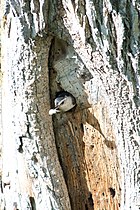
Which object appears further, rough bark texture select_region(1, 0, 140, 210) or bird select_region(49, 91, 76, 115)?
bird select_region(49, 91, 76, 115)

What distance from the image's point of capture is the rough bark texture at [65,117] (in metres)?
2.75

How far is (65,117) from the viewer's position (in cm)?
304

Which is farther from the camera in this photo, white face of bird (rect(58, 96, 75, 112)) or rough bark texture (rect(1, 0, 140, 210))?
white face of bird (rect(58, 96, 75, 112))

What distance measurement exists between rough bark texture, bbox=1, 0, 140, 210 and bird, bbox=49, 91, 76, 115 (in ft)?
0.13

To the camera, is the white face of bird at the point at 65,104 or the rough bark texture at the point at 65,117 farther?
the white face of bird at the point at 65,104

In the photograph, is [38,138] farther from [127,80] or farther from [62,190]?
[127,80]

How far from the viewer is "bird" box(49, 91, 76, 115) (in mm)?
2953

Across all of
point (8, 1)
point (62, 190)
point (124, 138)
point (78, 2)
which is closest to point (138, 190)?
point (124, 138)

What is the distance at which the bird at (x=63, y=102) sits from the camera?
2.95 m

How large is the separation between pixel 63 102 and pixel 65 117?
0.38 feet

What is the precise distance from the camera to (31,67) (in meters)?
2.97

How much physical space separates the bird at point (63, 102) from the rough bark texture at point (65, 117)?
0.04 metres

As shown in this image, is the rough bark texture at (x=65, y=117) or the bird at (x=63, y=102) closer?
the rough bark texture at (x=65, y=117)

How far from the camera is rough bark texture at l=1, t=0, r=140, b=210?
2.75m
